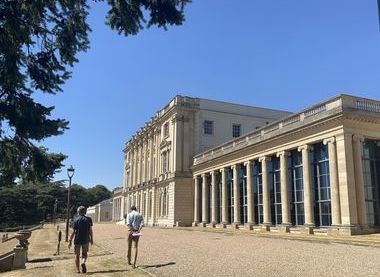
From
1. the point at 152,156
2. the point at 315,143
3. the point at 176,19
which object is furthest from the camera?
the point at 152,156

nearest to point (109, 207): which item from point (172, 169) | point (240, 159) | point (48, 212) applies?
point (48, 212)

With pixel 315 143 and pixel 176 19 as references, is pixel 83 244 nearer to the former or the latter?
pixel 176 19

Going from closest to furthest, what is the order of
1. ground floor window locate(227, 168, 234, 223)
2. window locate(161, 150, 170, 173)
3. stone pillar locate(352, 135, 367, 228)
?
stone pillar locate(352, 135, 367, 228) < ground floor window locate(227, 168, 234, 223) < window locate(161, 150, 170, 173)

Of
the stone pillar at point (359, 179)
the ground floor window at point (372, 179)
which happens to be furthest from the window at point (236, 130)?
the stone pillar at point (359, 179)

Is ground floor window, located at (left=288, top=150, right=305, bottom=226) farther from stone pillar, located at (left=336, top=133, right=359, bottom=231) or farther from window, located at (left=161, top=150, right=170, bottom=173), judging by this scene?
window, located at (left=161, top=150, right=170, bottom=173)

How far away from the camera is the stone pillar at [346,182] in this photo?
2352 centimetres

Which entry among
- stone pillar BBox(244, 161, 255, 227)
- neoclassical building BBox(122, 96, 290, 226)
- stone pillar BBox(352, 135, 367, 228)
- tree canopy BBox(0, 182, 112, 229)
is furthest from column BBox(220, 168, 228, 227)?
tree canopy BBox(0, 182, 112, 229)

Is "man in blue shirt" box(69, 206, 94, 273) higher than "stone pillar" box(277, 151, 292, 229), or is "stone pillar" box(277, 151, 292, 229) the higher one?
"stone pillar" box(277, 151, 292, 229)

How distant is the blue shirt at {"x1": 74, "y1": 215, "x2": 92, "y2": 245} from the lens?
11.9m

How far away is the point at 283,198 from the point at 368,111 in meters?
8.93

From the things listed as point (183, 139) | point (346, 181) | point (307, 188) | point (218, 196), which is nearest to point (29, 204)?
point (183, 139)

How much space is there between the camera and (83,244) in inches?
468

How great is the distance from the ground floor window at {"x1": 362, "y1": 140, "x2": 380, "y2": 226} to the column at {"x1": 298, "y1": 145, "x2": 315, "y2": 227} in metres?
3.56

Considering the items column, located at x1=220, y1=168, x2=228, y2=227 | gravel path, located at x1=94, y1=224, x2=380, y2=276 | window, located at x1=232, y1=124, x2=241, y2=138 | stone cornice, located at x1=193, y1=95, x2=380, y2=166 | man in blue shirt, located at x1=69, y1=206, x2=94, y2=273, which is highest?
window, located at x1=232, y1=124, x2=241, y2=138
